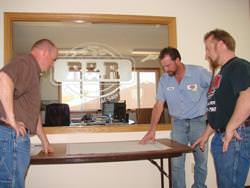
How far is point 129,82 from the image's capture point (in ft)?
11.4

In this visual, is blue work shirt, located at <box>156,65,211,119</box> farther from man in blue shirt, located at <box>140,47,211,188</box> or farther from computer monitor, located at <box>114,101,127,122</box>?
computer monitor, located at <box>114,101,127,122</box>

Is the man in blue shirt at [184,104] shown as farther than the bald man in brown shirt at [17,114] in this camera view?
Yes

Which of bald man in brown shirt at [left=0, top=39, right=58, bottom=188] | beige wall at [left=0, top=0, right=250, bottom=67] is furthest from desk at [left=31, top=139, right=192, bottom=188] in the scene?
beige wall at [left=0, top=0, right=250, bottom=67]

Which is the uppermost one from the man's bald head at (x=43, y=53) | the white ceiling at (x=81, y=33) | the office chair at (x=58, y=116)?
the white ceiling at (x=81, y=33)

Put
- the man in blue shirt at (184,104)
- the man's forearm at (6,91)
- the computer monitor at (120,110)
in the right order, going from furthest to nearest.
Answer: the computer monitor at (120,110) → the man in blue shirt at (184,104) → the man's forearm at (6,91)

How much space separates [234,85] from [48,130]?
2.04 meters

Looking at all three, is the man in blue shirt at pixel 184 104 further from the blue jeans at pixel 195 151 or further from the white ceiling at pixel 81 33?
the white ceiling at pixel 81 33

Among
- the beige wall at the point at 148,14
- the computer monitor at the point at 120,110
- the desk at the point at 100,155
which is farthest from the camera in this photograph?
the computer monitor at the point at 120,110

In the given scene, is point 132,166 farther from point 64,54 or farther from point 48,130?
point 64,54

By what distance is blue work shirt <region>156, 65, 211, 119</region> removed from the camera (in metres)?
2.77

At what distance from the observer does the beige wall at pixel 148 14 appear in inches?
120

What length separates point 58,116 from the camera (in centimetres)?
346

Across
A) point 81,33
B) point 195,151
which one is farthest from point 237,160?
point 81,33

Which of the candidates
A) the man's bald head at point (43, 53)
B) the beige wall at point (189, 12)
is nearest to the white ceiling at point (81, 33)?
the beige wall at point (189, 12)
